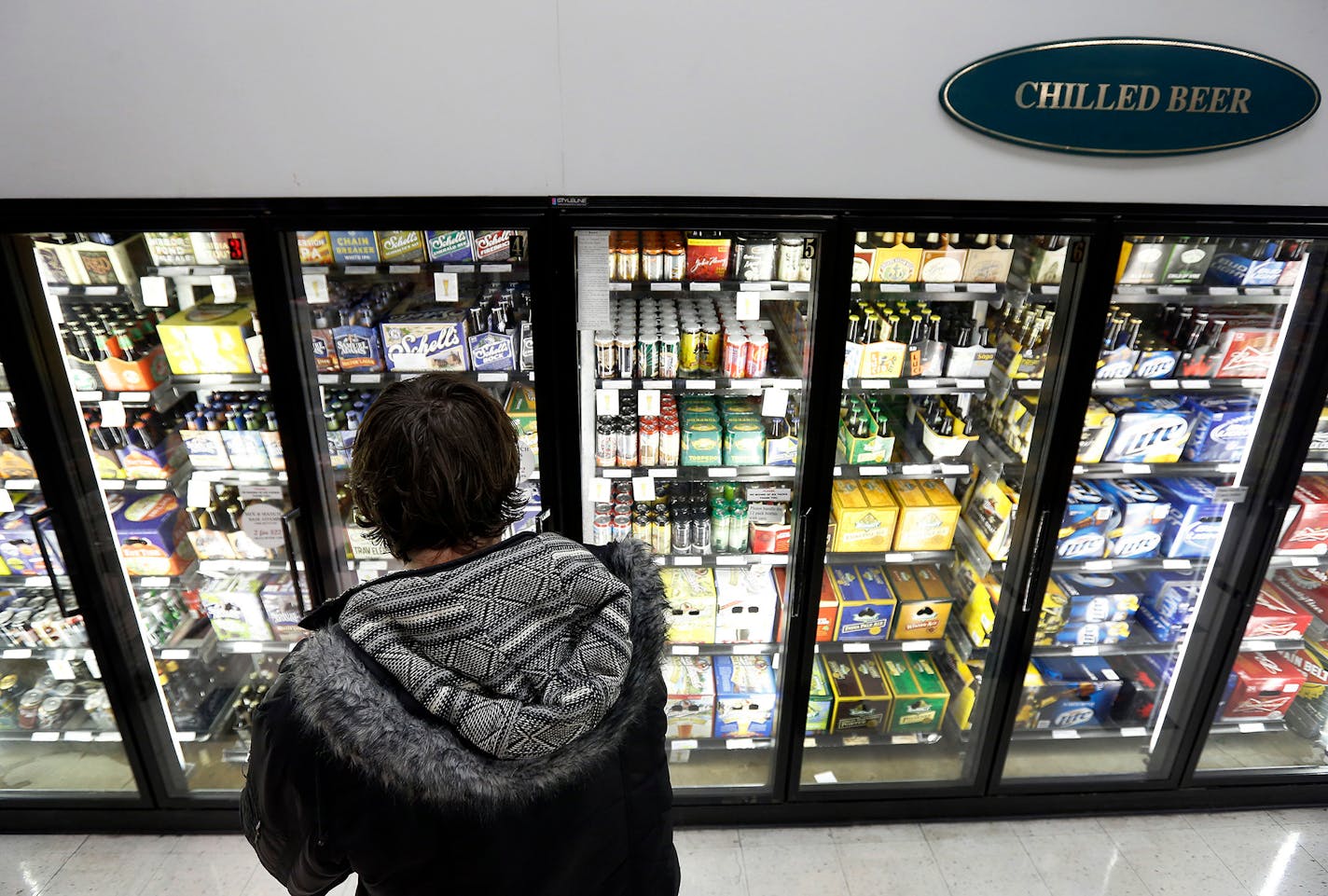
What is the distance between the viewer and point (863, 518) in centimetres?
275

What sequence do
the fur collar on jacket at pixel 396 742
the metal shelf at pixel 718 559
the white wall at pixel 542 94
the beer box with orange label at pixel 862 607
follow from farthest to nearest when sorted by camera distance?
the beer box with orange label at pixel 862 607
the metal shelf at pixel 718 559
the white wall at pixel 542 94
the fur collar on jacket at pixel 396 742

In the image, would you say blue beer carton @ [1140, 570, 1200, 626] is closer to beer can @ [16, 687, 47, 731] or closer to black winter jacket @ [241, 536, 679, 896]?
black winter jacket @ [241, 536, 679, 896]

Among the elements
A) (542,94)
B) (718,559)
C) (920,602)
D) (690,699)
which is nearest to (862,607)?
(920,602)

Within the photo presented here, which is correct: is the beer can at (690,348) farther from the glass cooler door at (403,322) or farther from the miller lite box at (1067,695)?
the miller lite box at (1067,695)

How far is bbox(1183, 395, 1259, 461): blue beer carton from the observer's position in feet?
8.82

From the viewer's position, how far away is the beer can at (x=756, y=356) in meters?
2.51

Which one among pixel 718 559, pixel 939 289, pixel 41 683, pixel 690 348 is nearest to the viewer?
pixel 939 289

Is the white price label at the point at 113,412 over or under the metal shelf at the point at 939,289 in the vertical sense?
under

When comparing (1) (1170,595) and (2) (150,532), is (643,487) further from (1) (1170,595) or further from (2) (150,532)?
(1) (1170,595)

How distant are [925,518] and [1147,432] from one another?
82 cm

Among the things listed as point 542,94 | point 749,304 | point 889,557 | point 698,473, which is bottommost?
point 889,557

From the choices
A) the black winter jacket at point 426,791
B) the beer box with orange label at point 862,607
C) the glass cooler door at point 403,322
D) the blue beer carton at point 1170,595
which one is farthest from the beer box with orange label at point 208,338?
the blue beer carton at point 1170,595

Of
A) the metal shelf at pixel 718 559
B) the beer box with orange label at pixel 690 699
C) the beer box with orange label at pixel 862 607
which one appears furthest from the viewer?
the beer box with orange label at pixel 690 699

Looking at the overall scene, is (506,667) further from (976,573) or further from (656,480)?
(976,573)
